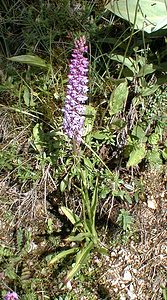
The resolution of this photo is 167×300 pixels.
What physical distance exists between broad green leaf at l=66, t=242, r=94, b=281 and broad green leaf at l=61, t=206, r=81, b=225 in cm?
12

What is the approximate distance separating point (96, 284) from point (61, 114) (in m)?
0.69

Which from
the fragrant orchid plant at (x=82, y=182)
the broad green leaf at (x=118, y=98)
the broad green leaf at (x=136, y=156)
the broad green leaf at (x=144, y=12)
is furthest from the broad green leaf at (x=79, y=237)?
the broad green leaf at (x=144, y=12)

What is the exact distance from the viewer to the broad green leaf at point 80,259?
2160 millimetres

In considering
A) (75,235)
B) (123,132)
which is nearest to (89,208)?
(75,235)

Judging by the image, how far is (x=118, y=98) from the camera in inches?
94.8

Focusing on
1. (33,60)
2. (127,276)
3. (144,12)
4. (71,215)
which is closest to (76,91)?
(33,60)

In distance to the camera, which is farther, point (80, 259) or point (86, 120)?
point (86, 120)

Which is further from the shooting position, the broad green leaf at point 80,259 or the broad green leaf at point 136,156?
the broad green leaf at point 136,156

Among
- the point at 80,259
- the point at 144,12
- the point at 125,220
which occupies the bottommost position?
the point at 80,259

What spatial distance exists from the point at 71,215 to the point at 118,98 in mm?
503

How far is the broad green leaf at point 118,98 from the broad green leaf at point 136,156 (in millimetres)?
175

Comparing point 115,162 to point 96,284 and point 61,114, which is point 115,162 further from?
point 96,284

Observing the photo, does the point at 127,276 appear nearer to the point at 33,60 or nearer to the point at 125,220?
the point at 125,220

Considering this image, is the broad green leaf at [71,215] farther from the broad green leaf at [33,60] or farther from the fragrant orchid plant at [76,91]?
the broad green leaf at [33,60]
